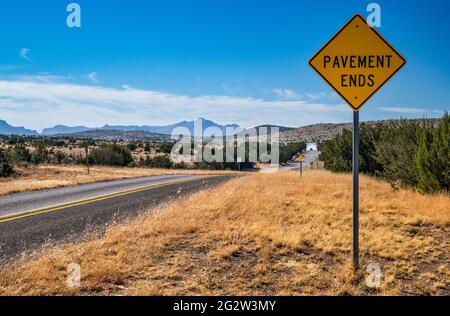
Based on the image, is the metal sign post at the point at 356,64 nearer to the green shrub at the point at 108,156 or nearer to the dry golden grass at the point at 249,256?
the dry golden grass at the point at 249,256

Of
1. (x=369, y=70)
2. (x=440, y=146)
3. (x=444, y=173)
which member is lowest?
(x=444, y=173)

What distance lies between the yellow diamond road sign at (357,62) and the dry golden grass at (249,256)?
257 centimetres

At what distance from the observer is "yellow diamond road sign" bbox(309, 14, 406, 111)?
15.9 ft

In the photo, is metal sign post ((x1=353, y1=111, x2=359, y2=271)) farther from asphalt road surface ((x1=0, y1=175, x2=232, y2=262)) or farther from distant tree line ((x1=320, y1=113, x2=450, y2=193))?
distant tree line ((x1=320, y1=113, x2=450, y2=193))

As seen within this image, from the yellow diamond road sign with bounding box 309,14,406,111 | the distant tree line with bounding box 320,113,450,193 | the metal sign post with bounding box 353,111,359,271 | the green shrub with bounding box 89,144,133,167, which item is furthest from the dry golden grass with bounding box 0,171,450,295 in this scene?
the green shrub with bounding box 89,144,133,167

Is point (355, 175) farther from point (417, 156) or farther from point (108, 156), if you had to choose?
point (108, 156)

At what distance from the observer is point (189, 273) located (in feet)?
16.6

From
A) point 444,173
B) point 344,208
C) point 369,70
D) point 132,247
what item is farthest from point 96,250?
point 444,173

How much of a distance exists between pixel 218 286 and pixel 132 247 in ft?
7.35

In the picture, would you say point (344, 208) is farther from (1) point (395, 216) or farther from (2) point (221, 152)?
(2) point (221, 152)

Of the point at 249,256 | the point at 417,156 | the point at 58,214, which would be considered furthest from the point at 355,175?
the point at 417,156

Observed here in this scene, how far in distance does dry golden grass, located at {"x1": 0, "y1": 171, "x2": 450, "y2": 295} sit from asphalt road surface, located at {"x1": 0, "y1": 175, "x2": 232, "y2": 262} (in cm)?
88

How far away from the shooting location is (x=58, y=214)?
31.2 feet

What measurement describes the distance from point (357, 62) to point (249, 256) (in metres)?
3.54
